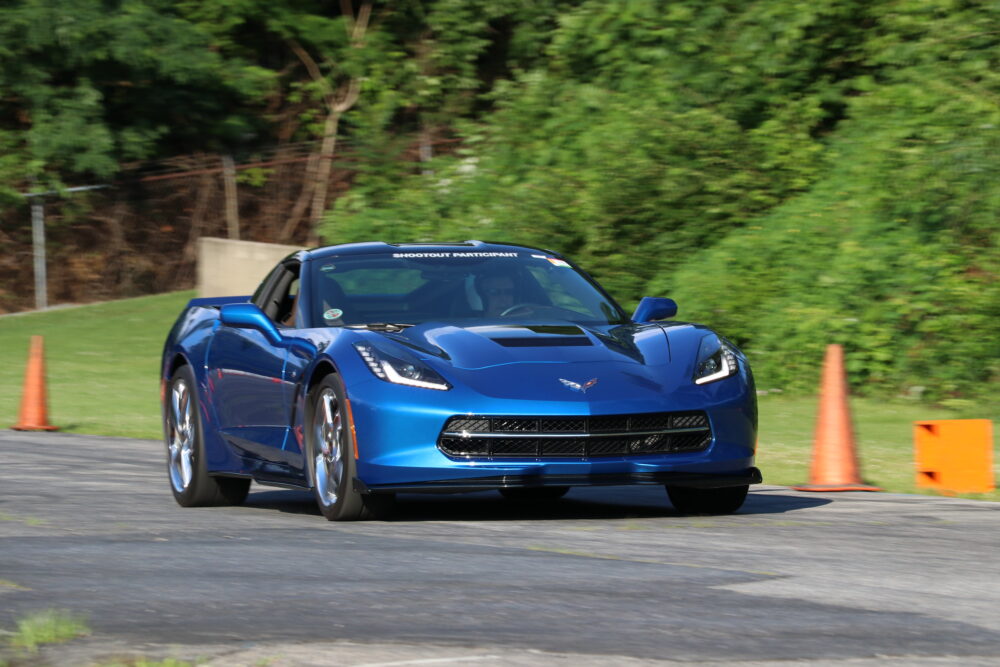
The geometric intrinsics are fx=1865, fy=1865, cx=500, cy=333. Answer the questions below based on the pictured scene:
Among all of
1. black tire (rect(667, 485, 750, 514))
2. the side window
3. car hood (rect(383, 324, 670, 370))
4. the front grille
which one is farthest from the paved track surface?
the side window

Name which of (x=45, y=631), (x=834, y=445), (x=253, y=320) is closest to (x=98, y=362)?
(x=253, y=320)

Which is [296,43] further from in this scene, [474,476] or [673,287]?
[474,476]

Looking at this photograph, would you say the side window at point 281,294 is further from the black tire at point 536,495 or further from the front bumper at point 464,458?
the front bumper at point 464,458

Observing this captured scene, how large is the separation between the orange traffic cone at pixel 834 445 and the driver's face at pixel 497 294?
1.98 meters

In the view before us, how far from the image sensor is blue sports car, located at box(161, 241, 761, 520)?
8117 millimetres

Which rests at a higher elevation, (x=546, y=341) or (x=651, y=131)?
(x=546, y=341)

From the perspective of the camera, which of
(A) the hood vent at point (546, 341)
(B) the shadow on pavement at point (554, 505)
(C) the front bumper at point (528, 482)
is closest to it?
(C) the front bumper at point (528, 482)

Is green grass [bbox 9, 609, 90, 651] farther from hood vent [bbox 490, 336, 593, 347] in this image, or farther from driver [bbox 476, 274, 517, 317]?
driver [bbox 476, 274, 517, 317]

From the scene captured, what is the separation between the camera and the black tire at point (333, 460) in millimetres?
8328

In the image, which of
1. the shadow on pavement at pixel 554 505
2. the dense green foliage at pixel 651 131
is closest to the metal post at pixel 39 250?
the dense green foliage at pixel 651 131

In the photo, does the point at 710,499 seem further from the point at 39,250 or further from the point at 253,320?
the point at 39,250

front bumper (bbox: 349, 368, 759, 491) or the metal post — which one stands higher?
front bumper (bbox: 349, 368, 759, 491)

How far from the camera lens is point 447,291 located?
9.40m

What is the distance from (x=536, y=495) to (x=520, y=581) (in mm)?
4014
